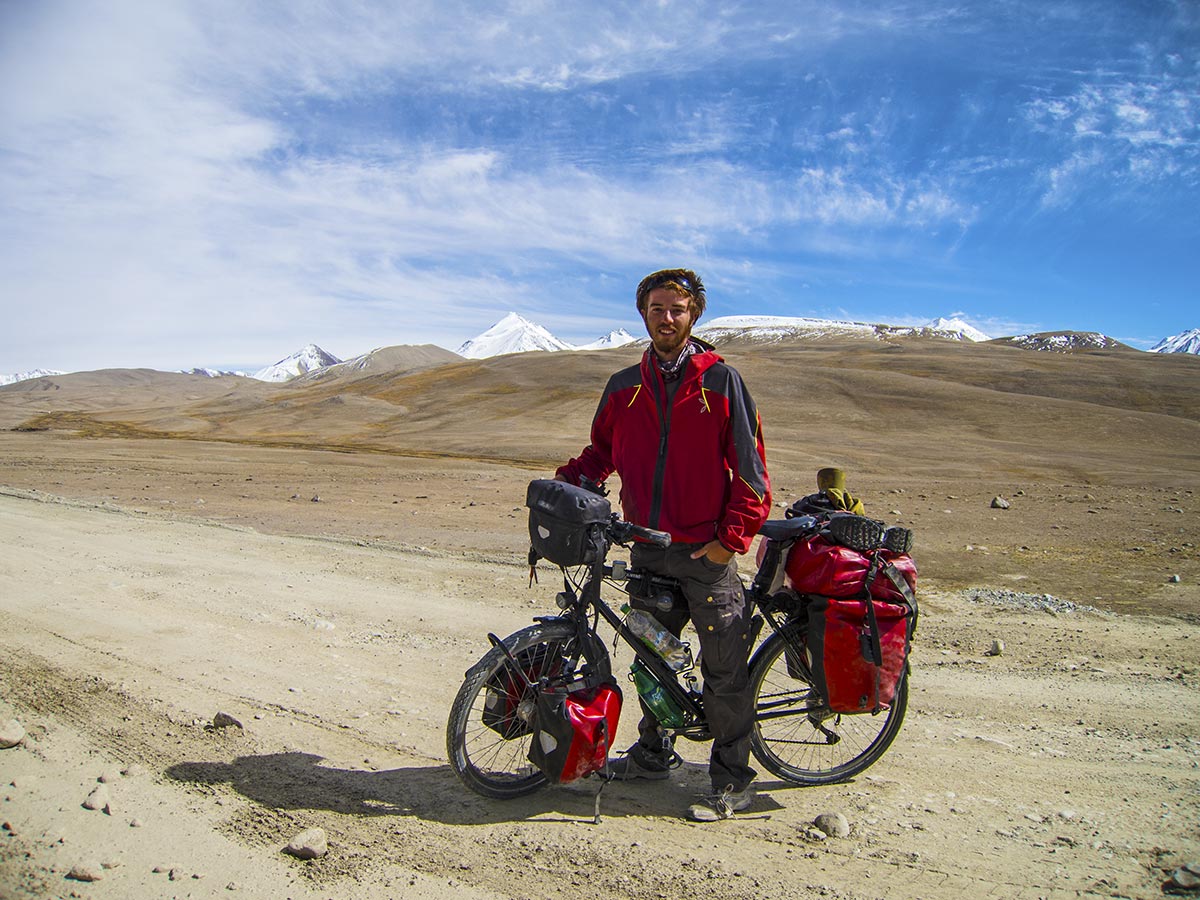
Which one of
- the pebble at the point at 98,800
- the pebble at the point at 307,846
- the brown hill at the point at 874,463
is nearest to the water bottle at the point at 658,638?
the pebble at the point at 307,846

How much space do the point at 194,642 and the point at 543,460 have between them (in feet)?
81.5

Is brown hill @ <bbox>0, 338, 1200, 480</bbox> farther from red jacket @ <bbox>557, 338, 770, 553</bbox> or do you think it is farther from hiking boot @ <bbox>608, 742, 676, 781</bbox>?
red jacket @ <bbox>557, 338, 770, 553</bbox>

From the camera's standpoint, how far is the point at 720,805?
11.2 ft

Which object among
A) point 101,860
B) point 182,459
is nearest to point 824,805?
point 101,860

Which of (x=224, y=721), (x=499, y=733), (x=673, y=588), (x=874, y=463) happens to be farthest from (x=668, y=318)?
(x=874, y=463)

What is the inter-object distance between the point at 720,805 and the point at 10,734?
3575mm

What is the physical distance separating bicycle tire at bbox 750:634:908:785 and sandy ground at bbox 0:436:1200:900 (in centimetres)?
12

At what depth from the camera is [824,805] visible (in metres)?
3.54

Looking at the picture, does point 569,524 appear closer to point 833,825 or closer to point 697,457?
point 697,457

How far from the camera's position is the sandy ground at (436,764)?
2852 mm

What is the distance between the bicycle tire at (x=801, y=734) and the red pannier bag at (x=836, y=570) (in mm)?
377

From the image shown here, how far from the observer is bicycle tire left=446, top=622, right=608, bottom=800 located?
3.31 meters

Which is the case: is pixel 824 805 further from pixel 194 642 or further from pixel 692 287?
pixel 194 642

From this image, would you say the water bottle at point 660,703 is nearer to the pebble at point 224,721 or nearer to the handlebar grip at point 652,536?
the handlebar grip at point 652,536
